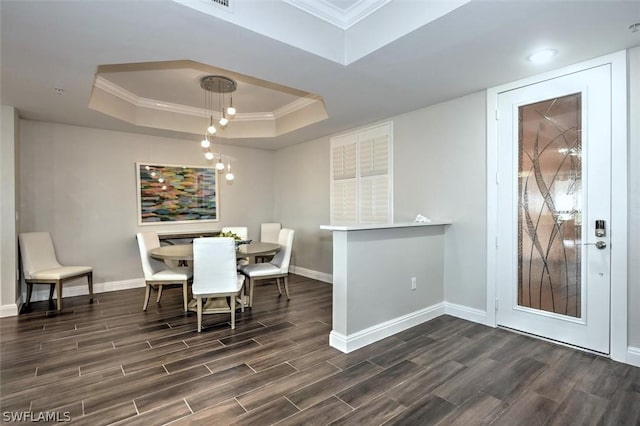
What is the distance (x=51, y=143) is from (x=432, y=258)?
5.41 meters

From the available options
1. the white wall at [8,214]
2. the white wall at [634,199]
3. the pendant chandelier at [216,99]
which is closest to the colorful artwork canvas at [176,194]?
the pendant chandelier at [216,99]

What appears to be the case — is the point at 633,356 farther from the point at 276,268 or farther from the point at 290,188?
the point at 290,188

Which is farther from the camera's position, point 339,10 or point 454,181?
point 454,181

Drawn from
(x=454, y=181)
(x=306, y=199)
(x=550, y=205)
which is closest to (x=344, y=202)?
(x=306, y=199)

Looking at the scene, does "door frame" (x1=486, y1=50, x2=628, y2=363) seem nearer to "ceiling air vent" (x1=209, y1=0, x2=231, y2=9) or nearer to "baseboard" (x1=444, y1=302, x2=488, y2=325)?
"baseboard" (x1=444, y1=302, x2=488, y2=325)

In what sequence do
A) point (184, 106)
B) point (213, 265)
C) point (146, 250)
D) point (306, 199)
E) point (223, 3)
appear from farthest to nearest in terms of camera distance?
1. point (306, 199)
2. point (184, 106)
3. point (146, 250)
4. point (213, 265)
5. point (223, 3)

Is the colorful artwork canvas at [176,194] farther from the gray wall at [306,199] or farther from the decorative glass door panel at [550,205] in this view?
the decorative glass door panel at [550,205]

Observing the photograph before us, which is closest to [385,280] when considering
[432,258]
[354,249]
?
[354,249]

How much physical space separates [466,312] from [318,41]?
323cm

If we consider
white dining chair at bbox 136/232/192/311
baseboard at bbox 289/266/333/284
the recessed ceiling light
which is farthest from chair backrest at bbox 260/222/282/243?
the recessed ceiling light

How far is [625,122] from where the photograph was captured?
2.63 meters

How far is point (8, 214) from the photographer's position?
3.85m

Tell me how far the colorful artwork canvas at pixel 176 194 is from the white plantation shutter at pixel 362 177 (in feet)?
7.50

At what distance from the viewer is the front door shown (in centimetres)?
278
